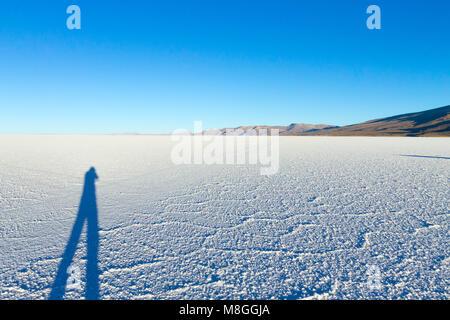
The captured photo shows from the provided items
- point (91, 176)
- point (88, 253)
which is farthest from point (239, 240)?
point (91, 176)

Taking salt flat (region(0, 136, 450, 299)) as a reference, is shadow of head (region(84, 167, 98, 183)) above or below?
above

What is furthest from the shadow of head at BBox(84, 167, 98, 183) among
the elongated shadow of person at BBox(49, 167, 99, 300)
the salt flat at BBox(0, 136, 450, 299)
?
the elongated shadow of person at BBox(49, 167, 99, 300)

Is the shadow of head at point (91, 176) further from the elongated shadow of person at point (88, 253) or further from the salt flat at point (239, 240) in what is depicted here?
the elongated shadow of person at point (88, 253)

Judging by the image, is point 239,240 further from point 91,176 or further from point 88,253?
point 91,176

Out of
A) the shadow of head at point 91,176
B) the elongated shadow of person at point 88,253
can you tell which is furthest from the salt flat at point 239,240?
the shadow of head at point 91,176

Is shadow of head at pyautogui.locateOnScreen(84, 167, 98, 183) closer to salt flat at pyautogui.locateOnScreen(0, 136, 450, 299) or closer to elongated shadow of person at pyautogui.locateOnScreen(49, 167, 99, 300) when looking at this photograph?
salt flat at pyautogui.locateOnScreen(0, 136, 450, 299)

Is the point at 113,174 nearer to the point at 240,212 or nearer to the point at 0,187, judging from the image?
the point at 0,187
